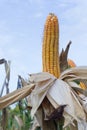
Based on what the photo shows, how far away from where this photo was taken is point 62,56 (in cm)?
394

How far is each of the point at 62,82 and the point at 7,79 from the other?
140 cm

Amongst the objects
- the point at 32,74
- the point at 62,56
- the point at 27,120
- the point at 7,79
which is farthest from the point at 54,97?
the point at 27,120

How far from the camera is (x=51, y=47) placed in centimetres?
333

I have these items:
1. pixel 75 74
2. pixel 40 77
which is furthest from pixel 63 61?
pixel 40 77

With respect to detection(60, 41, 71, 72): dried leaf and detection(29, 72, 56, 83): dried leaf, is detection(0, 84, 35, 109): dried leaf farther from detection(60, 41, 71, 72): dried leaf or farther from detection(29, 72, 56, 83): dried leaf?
detection(60, 41, 71, 72): dried leaf

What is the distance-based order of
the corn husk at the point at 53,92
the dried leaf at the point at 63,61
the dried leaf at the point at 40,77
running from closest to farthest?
1. the corn husk at the point at 53,92
2. the dried leaf at the point at 40,77
3. the dried leaf at the point at 63,61

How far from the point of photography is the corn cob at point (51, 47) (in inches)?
130

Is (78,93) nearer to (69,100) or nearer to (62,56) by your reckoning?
(69,100)

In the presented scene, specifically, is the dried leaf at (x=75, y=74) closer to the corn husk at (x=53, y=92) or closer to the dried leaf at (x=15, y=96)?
the corn husk at (x=53, y=92)

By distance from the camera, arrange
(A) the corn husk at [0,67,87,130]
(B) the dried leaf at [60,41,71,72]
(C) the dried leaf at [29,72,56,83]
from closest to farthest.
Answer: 1. (A) the corn husk at [0,67,87,130]
2. (C) the dried leaf at [29,72,56,83]
3. (B) the dried leaf at [60,41,71,72]

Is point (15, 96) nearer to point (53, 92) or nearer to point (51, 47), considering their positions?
point (53, 92)

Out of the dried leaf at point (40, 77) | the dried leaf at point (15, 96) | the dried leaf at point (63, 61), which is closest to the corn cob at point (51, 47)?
the dried leaf at point (40, 77)

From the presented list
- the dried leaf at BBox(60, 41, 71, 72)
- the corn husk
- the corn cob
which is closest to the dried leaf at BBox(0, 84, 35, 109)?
the corn husk

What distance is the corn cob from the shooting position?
10.8 ft
